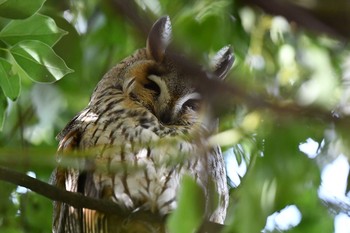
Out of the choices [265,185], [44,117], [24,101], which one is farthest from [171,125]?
[265,185]

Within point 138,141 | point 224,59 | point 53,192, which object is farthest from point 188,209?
point 224,59

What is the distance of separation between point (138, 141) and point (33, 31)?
0.64 metres

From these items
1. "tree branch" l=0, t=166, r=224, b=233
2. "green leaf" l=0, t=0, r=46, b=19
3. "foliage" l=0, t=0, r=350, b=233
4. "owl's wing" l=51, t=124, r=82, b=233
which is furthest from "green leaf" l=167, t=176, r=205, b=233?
"owl's wing" l=51, t=124, r=82, b=233

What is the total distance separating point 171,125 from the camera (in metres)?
2.61

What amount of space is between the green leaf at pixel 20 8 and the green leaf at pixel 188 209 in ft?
2.60

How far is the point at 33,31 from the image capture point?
1.88 metres

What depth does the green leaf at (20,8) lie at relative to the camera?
1615 mm

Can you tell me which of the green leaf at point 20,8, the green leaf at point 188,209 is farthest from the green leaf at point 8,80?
the green leaf at point 188,209

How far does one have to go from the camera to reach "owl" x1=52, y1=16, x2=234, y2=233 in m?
2.24

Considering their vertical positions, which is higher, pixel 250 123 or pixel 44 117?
pixel 250 123

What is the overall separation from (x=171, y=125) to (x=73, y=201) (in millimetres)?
906

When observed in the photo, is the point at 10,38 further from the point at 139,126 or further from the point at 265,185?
the point at 265,185

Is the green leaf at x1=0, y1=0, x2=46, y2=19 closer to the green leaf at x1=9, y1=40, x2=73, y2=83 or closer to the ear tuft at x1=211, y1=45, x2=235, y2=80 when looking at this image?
the green leaf at x1=9, y1=40, x2=73, y2=83

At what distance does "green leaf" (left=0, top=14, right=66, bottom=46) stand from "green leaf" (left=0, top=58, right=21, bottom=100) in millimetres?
70
